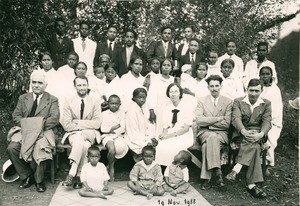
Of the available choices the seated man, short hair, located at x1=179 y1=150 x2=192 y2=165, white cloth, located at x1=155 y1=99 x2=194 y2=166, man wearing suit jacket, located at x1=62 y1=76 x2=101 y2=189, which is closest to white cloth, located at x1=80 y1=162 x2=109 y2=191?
man wearing suit jacket, located at x1=62 y1=76 x2=101 y2=189

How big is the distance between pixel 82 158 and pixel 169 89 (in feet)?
5.32

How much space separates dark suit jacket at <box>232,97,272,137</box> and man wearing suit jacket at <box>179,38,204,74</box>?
1829mm

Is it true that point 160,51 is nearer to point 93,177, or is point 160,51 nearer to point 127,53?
point 127,53

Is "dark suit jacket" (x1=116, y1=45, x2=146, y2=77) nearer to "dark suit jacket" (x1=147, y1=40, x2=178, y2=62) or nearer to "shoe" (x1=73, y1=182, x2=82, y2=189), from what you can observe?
"dark suit jacket" (x1=147, y1=40, x2=178, y2=62)

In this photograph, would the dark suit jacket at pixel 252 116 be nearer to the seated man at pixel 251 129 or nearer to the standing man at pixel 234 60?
the seated man at pixel 251 129

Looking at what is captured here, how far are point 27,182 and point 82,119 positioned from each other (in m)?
1.15

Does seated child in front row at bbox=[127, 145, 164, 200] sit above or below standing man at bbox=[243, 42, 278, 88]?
below

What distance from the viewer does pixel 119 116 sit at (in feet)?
18.6

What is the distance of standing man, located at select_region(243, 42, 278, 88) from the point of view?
6730 mm

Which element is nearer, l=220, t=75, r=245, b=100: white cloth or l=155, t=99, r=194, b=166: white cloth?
l=155, t=99, r=194, b=166: white cloth

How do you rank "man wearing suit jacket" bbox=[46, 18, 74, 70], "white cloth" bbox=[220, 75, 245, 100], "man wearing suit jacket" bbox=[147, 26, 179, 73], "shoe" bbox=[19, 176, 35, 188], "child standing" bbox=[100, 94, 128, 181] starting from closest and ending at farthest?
"shoe" bbox=[19, 176, 35, 188] < "child standing" bbox=[100, 94, 128, 181] < "white cloth" bbox=[220, 75, 245, 100] < "man wearing suit jacket" bbox=[46, 18, 74, 70] < "man wearing suit jacket" bbox=[147, 26, 179, 73]

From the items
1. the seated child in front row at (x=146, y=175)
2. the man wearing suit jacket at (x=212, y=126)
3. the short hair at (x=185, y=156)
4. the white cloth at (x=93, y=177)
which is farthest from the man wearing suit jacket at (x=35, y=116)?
the man wearing suit jacket at (x=212, y=126)

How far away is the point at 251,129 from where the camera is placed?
5.38 meters

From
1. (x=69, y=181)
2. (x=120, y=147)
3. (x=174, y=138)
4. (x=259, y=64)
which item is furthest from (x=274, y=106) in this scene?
(x=69, y=181)
